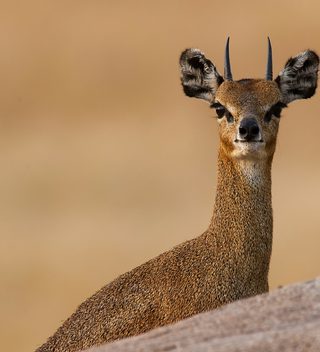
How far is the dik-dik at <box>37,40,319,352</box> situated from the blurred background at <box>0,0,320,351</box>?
972 centimetres

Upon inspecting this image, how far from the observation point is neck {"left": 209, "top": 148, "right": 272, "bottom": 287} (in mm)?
14602

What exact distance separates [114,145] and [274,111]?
18070 mm

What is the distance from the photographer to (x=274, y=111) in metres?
15.1

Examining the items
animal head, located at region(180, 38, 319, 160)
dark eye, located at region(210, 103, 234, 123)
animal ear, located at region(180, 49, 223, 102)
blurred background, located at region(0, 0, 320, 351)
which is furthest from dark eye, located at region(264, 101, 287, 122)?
blurred background, located at region(0, 0, 320, 351)

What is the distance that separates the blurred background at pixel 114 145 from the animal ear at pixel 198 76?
842 cm

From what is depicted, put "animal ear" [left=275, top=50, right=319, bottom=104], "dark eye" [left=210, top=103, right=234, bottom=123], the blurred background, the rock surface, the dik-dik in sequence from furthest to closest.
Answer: the blurred background → "animal ear" [left=275, top=50, right=319, bottom=104] → "dark eye" [left=210, top=103, right=234, bottom=123] → the dik-dik → the rock surface

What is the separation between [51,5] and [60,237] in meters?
14.4

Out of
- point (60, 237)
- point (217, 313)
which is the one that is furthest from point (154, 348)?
point (60, 237)

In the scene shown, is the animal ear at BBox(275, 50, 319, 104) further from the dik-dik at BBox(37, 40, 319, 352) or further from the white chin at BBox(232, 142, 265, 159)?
the white chin at BBox(232, 142, 265, 159)

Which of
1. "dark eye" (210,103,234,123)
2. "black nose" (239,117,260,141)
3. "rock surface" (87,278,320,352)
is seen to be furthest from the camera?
"dark eye" (210,103,234,123)

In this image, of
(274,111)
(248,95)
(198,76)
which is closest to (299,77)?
(198,76)

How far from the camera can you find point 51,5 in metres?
42.3

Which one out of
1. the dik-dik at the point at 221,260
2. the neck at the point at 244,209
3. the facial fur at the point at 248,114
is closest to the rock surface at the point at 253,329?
the dik-dik at the point at 221,260

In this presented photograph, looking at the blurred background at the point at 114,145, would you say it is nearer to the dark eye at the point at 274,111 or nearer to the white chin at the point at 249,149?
the dark eye at the point at 274,111
